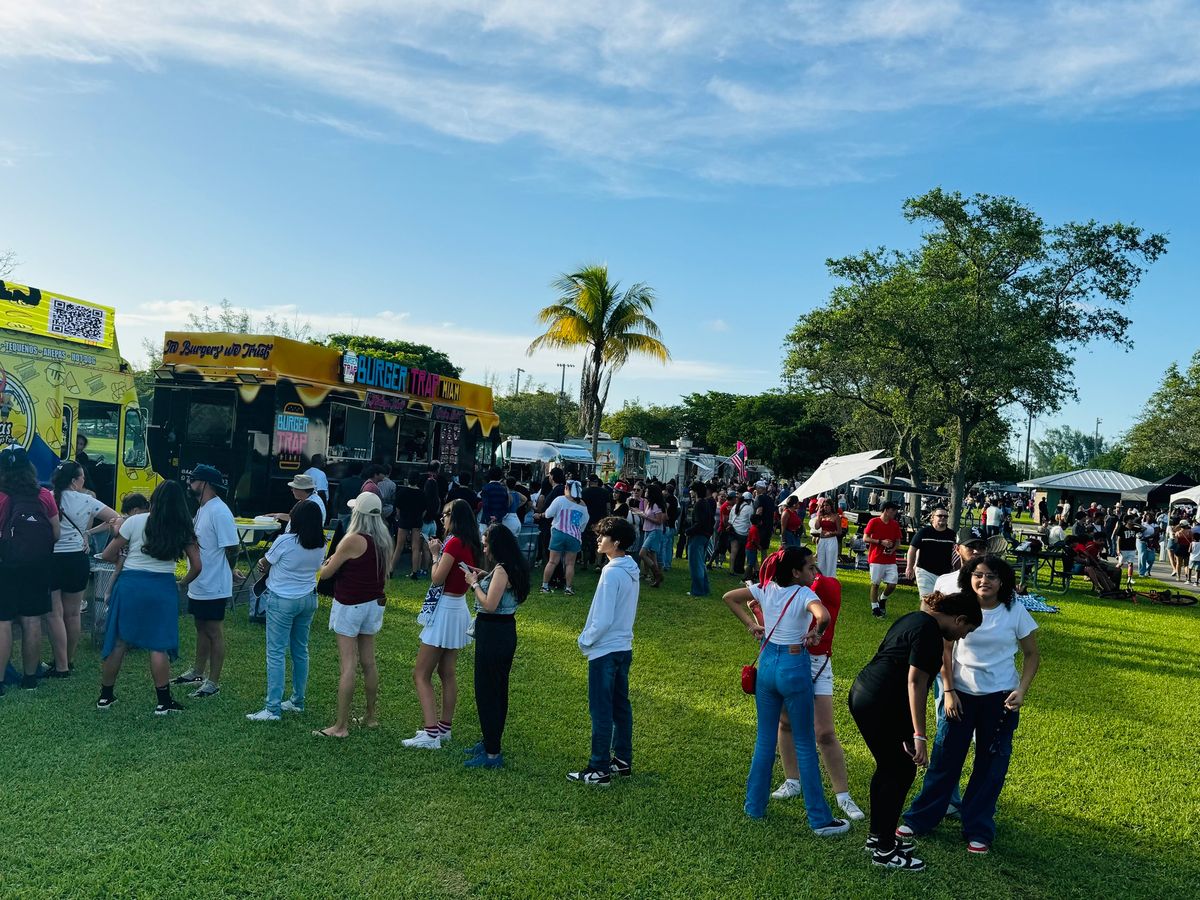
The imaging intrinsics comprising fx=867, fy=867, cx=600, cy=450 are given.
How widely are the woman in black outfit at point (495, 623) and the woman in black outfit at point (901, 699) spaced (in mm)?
2139

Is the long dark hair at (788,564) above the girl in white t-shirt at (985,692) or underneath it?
above

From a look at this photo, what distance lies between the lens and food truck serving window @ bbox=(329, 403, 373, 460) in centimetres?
1428

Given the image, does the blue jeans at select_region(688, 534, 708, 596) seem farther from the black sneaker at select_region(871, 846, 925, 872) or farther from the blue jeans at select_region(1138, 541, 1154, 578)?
the blue jeans at select_region(1138, 541, 1154, 578)

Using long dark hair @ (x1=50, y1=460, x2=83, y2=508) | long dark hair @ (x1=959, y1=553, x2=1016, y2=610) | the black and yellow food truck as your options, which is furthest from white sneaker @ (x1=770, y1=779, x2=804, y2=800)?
the black and yellow food truck

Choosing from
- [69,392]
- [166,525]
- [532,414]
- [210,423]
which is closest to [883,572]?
[166,525]

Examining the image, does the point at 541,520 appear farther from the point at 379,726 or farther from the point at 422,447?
the point at 379,726

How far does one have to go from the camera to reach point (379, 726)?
20.3ft

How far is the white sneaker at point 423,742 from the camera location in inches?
230

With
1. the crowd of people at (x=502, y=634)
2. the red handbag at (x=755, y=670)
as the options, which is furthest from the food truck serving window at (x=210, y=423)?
the red handbag at (x=755, y=670)

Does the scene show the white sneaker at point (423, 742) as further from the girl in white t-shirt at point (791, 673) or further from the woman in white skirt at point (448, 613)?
the girl in white t-shirt at point (791, 673)

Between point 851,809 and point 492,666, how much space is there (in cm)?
232

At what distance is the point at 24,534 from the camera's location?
6.23 m

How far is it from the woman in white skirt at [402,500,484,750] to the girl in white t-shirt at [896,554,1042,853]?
9.63 feet

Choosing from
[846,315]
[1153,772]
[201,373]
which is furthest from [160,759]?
[846,315]
